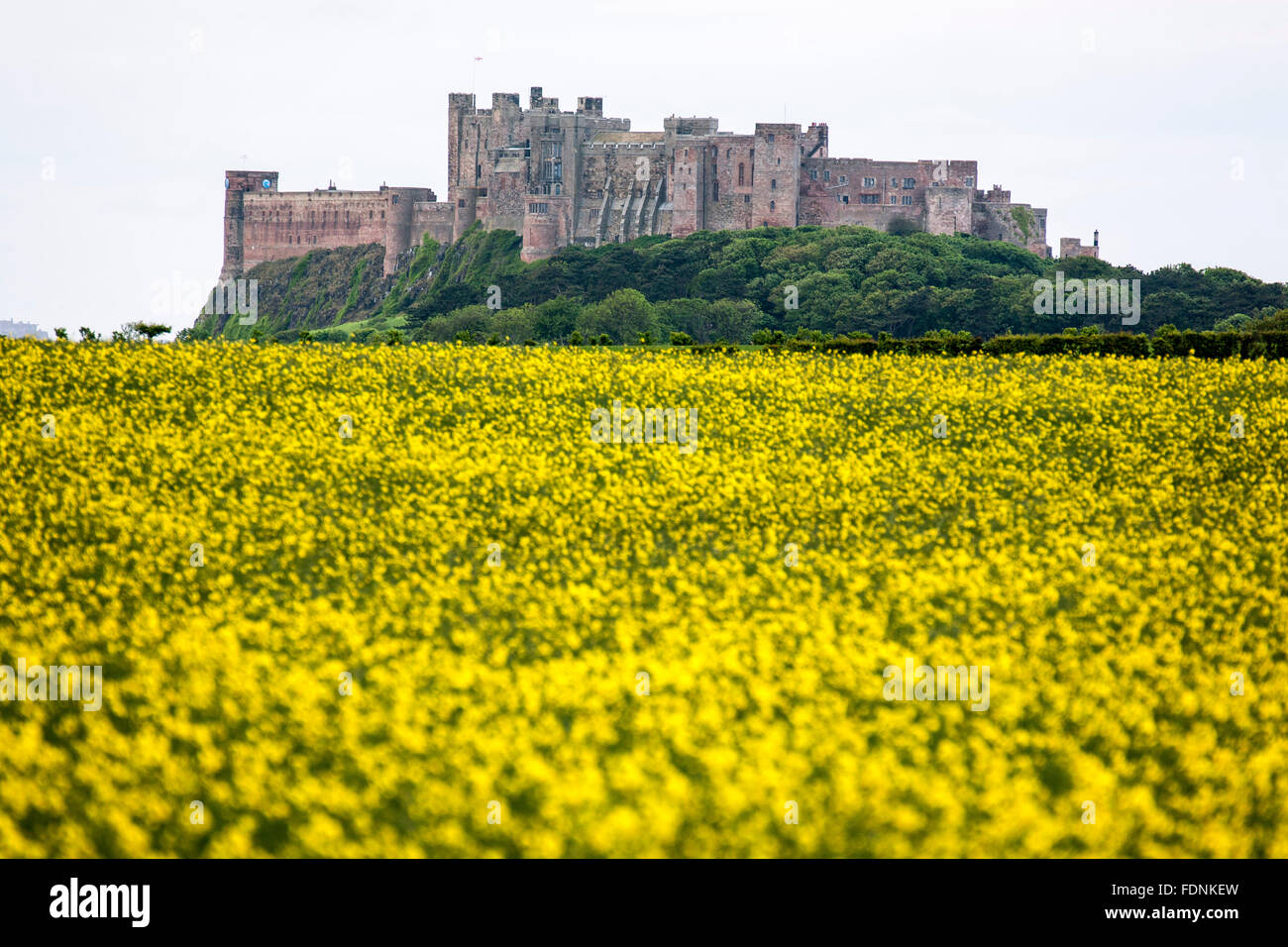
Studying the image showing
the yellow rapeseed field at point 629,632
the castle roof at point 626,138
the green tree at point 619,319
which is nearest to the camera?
the yellow rapeseed field at point 629,632

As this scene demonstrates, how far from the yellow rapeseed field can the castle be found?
90.6 metres

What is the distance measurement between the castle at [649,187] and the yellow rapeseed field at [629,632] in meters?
90.6

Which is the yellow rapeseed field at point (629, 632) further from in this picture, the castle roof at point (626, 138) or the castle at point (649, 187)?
the castle roof at point (626, 138)

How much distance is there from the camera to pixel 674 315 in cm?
8506

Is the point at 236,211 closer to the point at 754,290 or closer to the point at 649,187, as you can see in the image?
the point at 649,187

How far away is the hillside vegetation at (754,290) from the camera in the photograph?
268 ft

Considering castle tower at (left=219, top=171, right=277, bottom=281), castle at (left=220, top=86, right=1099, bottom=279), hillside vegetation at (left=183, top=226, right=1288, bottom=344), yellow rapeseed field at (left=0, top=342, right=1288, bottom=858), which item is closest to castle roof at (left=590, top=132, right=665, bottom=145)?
castle at (left=220, top=86, right=1099, bottom=279)

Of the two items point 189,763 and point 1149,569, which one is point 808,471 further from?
point 189,763

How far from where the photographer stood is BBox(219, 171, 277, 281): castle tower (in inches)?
5384

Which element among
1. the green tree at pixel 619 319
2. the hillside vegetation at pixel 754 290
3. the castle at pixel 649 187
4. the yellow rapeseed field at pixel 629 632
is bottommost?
the yellow rapeseed field at pixel 629 632

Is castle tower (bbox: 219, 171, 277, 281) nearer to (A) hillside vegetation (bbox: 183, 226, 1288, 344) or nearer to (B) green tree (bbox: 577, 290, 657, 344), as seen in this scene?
(A) hillside vegetation (bbox: 183, 226, 1288, 344)

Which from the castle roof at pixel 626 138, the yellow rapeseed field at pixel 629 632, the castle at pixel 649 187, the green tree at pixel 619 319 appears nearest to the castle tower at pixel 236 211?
the castle at pixel 649 187

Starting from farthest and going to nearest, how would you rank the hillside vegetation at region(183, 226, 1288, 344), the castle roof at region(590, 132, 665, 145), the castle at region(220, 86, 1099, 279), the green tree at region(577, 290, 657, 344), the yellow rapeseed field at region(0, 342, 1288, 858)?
1. the castle roof at region(590, 132, 665, 145)
2. the castle at region(220, 86, 1099, 279)
3. the hillside vegetation at region(183, 226, 1288, 344)
4. the green tree at region(577, 290, 657, 344)
5. the yellow rapeseed field at region(0, 342, 1288, 858)

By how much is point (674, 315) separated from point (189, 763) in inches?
3051
